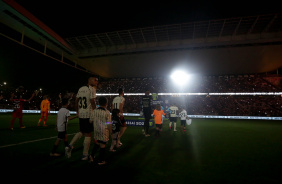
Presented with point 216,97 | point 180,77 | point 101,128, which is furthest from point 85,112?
point 216,97

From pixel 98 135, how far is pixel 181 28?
619 inches

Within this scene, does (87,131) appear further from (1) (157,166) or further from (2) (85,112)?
(1) (157,166)

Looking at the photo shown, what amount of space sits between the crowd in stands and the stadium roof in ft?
12.7

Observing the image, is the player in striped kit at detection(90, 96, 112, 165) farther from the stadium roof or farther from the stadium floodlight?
the stadium floodlight

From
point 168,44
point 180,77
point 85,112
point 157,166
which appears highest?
point 168,44

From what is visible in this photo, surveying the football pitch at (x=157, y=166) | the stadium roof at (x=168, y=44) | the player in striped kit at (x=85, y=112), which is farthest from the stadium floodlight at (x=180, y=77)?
the player in striped kit at (x=85, y=112)

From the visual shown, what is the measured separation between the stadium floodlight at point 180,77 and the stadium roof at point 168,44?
5.93 ft

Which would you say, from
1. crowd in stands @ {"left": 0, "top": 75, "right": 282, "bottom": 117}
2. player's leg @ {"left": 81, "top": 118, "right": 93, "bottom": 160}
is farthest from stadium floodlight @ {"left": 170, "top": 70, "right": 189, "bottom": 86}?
player's leg @ {"left": 81, "top": 118, "right": 93, "bottom": 160}

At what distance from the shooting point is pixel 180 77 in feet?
93.9

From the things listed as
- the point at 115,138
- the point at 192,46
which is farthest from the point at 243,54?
the point at 115,138

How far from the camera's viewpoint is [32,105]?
1085 inches

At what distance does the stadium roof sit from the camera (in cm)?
1418

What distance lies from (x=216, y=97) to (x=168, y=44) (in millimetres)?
16523

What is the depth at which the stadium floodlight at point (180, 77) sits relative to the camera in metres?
27.0
